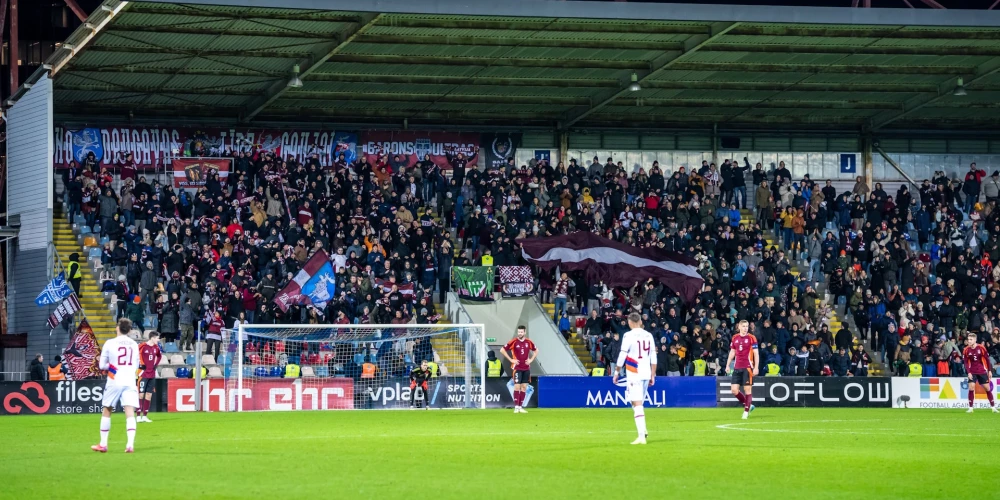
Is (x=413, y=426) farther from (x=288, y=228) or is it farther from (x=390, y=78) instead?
(x=390, y=78)

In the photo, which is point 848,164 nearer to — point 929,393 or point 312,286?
point 929,393

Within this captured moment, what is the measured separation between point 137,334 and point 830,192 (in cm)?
2476

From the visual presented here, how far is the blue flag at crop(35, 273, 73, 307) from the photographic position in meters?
36.0

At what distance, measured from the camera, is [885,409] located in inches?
1411

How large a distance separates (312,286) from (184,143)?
11202mm

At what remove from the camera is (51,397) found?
32.9 metres

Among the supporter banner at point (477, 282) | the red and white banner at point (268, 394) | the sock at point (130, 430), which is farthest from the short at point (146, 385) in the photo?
the supporter banner at point (477, 282)


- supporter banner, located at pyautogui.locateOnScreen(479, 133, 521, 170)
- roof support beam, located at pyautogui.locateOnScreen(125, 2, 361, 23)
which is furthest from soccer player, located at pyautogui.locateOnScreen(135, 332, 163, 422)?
supporter banner, located at pyautogui.locateOnScreen(479, 133, 521, 170)

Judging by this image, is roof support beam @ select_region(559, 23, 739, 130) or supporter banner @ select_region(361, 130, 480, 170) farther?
supporter banner @ select_region(361, 130, 480, 170)

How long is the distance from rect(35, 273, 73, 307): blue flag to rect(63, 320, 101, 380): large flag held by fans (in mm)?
1265

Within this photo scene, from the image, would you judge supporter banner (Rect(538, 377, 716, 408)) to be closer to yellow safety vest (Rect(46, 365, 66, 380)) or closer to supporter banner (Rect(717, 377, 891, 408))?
supporter banner (Rect(717, 377, 891, 408))

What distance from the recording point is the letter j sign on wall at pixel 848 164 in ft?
174

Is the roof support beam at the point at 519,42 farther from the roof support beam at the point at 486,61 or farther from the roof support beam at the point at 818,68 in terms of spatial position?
the roof support beam at the point at 818,68

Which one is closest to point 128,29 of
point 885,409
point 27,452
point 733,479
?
point 27,452
